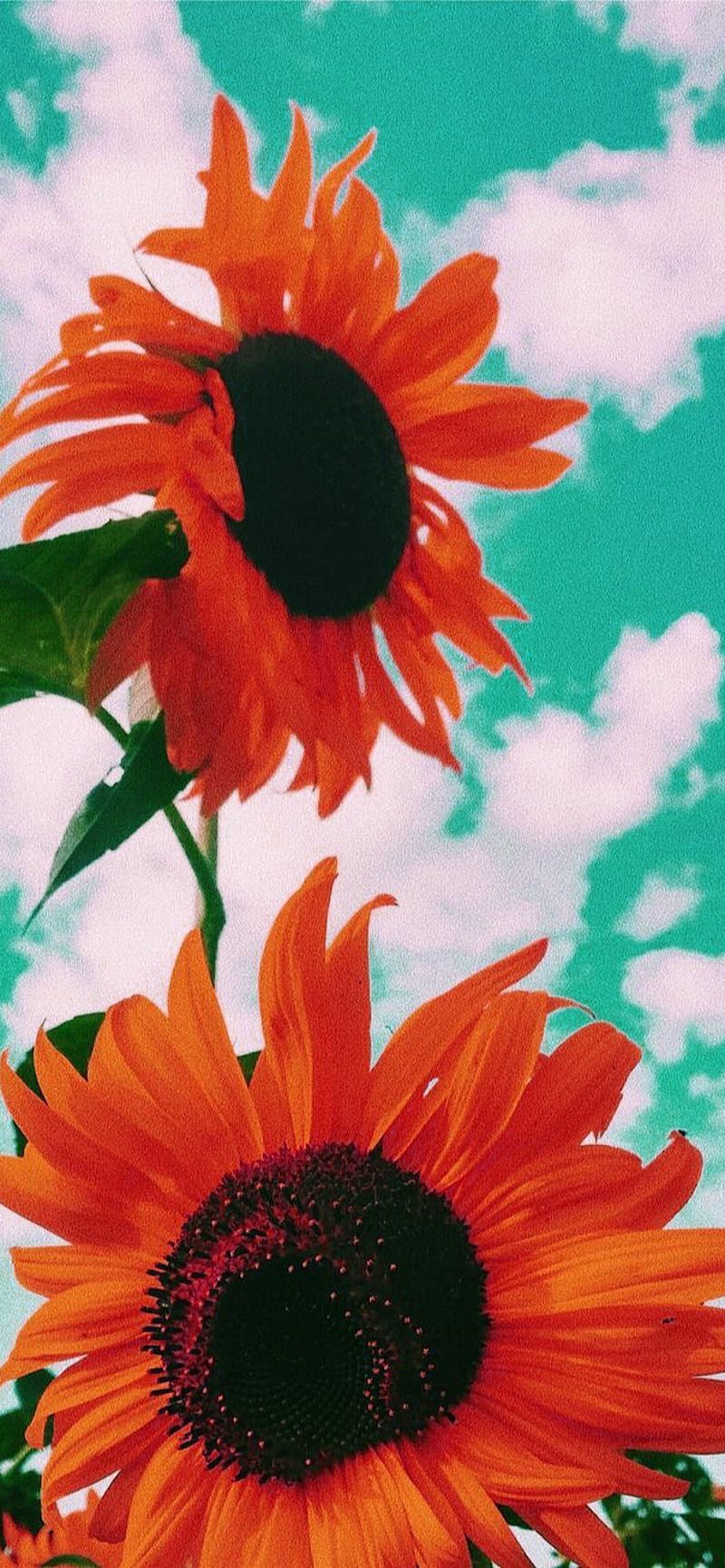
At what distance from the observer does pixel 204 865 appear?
1.33m

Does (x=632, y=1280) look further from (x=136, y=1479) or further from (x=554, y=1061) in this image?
(x=136, y=1479)

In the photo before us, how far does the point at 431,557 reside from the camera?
1.65m

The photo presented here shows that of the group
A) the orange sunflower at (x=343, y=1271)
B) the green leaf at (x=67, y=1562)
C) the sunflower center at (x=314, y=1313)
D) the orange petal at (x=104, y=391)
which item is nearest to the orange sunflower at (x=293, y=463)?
the orange petal at (x=104, y=391)

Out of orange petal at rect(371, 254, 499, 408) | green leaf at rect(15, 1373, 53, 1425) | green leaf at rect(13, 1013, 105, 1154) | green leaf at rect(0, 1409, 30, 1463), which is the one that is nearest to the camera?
green leaf at rect(13, 1013, 105, 1154)

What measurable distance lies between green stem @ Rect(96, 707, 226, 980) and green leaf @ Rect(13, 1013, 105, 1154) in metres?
0.13

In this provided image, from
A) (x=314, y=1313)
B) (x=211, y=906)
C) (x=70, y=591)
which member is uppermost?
(x=70, y=591)

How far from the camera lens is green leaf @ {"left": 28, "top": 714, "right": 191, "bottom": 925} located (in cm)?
115

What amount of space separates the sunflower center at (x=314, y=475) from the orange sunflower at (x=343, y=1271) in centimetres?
36

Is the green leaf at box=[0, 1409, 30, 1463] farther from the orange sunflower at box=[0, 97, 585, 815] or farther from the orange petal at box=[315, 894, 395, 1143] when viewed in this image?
the orange sunflower at box=[0, 97, 585, 815]

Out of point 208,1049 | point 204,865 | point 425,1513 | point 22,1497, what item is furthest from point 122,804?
point 22,1497

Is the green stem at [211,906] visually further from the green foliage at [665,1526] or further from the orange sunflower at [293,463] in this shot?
the green foliage at [665,1526]

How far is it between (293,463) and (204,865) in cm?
42

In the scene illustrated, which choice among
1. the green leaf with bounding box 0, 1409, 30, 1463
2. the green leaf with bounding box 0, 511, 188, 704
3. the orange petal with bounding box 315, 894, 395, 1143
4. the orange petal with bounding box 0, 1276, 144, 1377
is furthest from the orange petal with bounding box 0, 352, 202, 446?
the green leaf with bounding box 0, 1409, 30, 1463

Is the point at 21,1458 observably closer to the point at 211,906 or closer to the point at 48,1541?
the point at 48,1541
